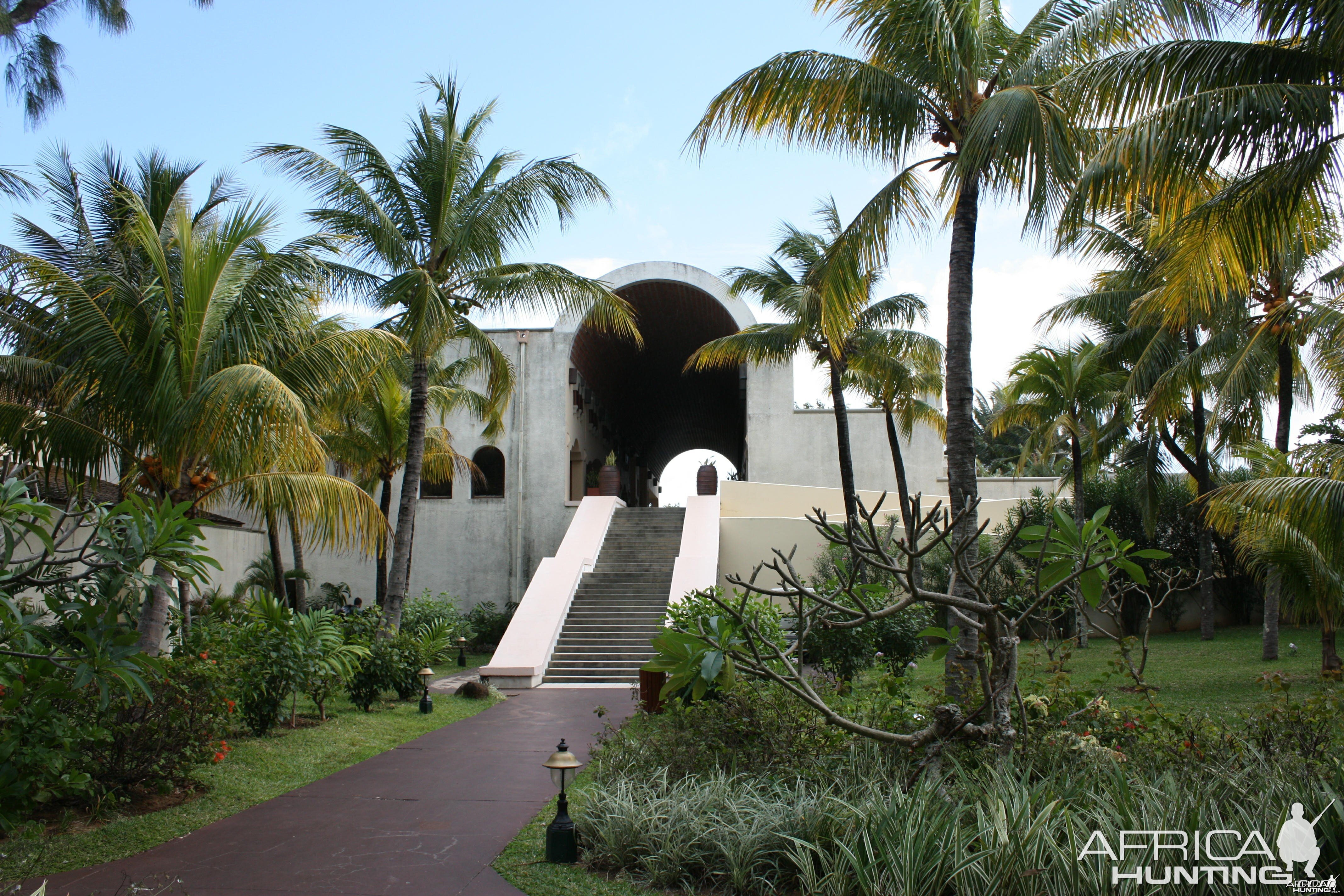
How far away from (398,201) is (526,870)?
1047 cm

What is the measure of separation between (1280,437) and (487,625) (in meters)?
16.6

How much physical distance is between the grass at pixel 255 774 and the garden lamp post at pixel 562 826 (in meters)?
2.56

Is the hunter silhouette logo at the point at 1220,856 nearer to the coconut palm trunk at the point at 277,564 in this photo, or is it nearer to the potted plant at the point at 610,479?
the coconut palm trunk at the point at 277,564

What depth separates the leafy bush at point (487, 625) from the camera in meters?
20.8

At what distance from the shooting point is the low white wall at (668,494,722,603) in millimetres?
15828

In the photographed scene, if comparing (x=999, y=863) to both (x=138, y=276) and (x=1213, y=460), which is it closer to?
(x=138, y=276)

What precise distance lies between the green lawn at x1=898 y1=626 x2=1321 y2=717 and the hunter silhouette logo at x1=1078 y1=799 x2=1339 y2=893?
9.34ft

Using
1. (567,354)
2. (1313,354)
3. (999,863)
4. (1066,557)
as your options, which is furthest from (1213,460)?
(999,863)

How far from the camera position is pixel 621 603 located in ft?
54.9

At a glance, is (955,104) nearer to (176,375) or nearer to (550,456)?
(176,375)

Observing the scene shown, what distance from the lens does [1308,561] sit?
10.3 metres

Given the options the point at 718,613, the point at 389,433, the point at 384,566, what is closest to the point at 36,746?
the point at 718,613

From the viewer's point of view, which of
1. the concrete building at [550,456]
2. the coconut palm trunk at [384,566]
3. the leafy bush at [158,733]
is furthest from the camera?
the concrete building at [550,456]

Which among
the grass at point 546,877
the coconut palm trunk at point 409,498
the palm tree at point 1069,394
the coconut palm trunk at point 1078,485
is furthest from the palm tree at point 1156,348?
the coconut palm trunk at point 409,498
